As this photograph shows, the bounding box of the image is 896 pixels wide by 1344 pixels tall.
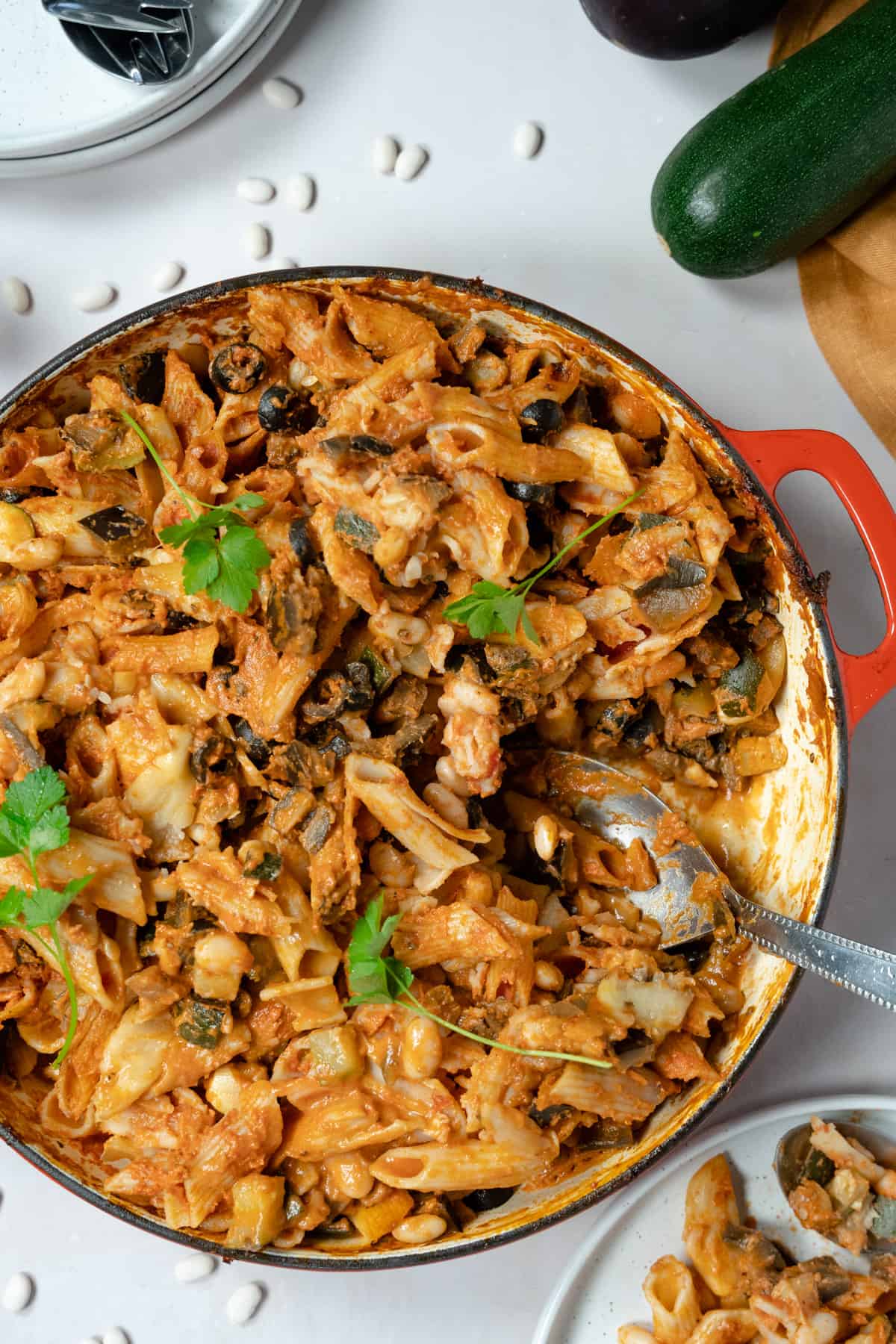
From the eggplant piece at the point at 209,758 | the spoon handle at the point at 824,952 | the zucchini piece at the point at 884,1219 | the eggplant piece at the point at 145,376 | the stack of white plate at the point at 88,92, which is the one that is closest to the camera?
the spoon handle at the point at 824,952

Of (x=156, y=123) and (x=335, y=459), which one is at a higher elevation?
(x=156, y=123)

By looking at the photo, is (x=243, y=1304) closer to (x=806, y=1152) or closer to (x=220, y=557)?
(x=806, y=1152)

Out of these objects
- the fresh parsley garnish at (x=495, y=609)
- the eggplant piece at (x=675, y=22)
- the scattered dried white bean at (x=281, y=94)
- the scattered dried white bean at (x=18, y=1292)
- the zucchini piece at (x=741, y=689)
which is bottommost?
the scattered dried white bean at (x=18, y=1292)

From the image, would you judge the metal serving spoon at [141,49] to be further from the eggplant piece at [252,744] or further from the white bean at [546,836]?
the white bean at [546,836]

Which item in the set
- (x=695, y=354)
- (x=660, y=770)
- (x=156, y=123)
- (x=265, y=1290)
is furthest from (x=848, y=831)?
(x=156, y=123)

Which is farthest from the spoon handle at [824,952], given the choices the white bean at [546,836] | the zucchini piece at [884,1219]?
the zucchini piece at [884,1219]

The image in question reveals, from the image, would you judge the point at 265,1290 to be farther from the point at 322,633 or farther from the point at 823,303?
the point at 823,303

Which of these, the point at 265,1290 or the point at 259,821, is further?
the point at 265,1290
